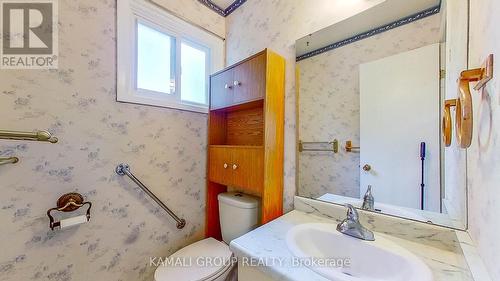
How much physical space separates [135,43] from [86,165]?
2.61ft

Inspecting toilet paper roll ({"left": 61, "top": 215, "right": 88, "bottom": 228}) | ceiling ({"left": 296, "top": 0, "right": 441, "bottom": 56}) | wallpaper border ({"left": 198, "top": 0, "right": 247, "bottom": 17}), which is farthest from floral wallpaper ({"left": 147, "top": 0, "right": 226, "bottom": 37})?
toilet paper roll ({"left": 61, "top": 215, "right": 88, "bottom": 228})

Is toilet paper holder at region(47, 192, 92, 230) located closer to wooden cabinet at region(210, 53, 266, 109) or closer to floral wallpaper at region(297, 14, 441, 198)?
wooden cabinet at region(210, 53, 266, 109)

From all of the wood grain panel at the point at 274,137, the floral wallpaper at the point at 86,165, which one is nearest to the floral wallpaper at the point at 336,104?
the wood grain panel at the point at 274,137

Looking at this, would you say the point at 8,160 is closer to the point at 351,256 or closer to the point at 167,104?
the point at 167,104

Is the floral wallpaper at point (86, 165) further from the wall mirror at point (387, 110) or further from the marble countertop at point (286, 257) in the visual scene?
the wall mirror at point (387, 110)

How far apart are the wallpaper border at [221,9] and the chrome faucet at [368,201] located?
→ 161 centimetres

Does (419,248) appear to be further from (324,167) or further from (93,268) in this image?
(93,268)

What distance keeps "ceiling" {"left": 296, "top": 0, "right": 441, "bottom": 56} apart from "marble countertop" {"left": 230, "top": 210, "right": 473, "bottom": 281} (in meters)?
0.98

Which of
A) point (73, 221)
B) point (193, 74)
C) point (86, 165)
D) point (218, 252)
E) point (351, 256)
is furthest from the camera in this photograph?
point (193, 74)

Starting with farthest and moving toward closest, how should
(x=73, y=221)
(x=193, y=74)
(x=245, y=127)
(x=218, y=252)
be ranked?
(x=193, y=74) → (x=245, y=127) → (x=218, y=252) → (x=73, y=221)

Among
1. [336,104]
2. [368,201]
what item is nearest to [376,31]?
[336,104]

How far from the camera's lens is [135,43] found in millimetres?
1227

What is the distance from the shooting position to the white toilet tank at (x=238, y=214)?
1.25m

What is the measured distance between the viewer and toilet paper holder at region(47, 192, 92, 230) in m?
0.91
